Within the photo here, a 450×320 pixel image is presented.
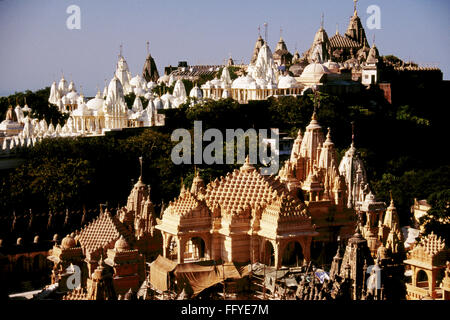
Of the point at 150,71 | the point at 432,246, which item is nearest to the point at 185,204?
the point at 432,246

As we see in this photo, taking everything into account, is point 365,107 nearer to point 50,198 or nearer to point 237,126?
point 237,126

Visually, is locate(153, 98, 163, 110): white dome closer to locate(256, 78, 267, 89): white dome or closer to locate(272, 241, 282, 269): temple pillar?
locate(256, 78, 267, 89): white dome

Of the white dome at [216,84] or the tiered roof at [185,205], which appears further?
the white dome at [216,84]

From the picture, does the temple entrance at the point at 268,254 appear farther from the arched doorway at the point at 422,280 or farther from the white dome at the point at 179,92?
the white dome at the point at 179,92

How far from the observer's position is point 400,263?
2467 cm

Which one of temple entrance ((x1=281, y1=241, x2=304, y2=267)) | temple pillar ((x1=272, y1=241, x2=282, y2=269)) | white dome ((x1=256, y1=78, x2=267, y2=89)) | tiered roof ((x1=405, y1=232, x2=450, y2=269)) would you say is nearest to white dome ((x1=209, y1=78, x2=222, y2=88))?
white dome ((x1=256, y1=78, x2=267, y2=89))

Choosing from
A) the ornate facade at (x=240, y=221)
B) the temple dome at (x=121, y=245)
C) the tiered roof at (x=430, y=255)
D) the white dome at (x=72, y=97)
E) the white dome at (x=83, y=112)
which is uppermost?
the white dome at (x=72, y=97)

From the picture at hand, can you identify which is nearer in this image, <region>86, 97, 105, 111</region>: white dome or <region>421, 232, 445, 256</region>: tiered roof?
<region>421, 232, 445, 256</region>: tiered roof

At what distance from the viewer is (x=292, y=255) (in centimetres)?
2450

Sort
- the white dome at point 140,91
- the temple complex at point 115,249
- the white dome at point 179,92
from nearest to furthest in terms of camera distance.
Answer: the temple complex at point 115,249 < the white dome at point 179,92 < the white dome at point 140,91

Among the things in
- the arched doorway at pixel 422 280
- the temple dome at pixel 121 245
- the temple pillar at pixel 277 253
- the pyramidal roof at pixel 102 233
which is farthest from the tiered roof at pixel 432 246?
the pyramidal roof at pixel 102 233

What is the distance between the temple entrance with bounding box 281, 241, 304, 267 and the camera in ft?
79.7

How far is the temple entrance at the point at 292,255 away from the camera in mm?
24284
